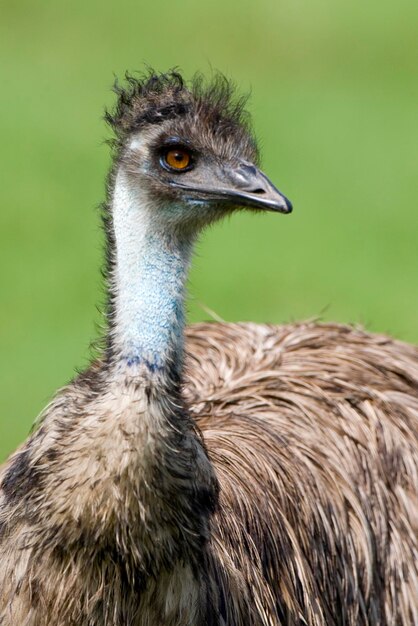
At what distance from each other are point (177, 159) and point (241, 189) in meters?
0.18

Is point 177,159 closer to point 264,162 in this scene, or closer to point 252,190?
point 252,190

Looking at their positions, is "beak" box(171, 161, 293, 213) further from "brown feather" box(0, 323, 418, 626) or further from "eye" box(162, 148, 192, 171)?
"brown feather" box(0, 323, 418, 626)

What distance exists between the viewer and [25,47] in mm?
14312

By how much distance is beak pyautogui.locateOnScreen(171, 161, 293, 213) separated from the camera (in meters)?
4.17

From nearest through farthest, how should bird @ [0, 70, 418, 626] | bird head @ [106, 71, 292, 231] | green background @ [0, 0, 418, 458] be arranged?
bird @ [0, 70, 418, 626] < bird head @ [106, 71, 292, 231] < green background @ [0, 0, 418, 458]

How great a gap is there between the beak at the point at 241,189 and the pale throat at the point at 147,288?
147 millimetres

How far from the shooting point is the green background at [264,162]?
10344 mm

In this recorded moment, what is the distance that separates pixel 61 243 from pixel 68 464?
721 cm

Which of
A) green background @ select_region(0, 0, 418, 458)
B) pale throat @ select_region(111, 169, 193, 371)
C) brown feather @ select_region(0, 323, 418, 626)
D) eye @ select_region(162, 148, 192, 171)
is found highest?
green background @ select_region(0, 0, 418, 458)

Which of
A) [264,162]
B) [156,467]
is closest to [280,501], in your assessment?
[156,467]

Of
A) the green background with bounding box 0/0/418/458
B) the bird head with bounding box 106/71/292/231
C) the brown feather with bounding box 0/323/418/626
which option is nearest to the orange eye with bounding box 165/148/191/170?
the bird head with bounding box 106/71/292/231

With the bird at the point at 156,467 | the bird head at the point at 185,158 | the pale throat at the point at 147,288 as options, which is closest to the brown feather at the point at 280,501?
the bird at the point at 156,467

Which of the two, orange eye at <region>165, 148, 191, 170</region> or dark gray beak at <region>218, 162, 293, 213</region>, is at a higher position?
orange eye at <region>165, 148, 191, 170</region>

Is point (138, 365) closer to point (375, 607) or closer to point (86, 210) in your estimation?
point (375, 607)
